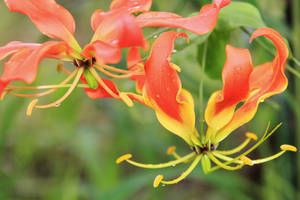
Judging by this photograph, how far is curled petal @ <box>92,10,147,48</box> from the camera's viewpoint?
56cm

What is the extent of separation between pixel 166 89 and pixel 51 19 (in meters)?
0.22

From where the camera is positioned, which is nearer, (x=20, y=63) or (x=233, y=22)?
(x=20, y=63)

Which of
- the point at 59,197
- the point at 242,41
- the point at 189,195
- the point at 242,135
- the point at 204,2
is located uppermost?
the point at 204,2

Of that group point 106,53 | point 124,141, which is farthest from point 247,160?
point 124,141

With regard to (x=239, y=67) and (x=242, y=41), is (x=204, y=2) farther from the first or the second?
(x=242, y=41)

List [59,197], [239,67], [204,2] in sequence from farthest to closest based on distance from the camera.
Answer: [59,197], [204,2], [239,67]

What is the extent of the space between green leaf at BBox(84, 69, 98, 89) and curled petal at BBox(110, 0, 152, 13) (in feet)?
0.38

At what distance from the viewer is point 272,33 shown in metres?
0.72

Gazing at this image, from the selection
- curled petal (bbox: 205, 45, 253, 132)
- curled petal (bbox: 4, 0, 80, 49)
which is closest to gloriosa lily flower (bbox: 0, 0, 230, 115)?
curled petal (bbox: 4, 0, 80, 49)

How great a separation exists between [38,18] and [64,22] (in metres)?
0.04

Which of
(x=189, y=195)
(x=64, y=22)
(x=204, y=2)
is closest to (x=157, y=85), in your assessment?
(x=64, y=22)

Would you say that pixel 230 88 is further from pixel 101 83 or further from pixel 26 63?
pixel 26 63

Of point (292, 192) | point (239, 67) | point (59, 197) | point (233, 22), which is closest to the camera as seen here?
point (239, 67)

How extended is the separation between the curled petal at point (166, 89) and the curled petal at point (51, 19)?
0.45 ft
